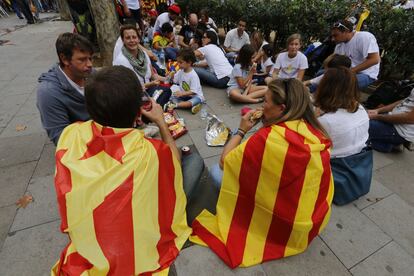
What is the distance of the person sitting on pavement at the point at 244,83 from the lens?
4289mm

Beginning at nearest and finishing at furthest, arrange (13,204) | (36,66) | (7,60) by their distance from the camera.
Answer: (13,204)
(36,66)
(7,60)

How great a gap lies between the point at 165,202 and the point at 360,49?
4099 mm

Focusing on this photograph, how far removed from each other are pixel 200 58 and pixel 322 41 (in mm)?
2774

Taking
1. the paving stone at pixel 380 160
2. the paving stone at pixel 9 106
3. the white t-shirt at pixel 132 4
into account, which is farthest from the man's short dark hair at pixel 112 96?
the white t-shirt at pixel 132 4

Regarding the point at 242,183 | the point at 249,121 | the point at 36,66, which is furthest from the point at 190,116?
the point at 36,66

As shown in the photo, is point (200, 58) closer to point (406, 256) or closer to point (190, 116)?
point (190, 116)

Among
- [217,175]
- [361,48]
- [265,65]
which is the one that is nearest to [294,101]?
[217,175]

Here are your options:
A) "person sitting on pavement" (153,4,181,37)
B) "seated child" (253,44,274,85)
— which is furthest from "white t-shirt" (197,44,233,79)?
"person sitting on pavement" (153,4,181,37)

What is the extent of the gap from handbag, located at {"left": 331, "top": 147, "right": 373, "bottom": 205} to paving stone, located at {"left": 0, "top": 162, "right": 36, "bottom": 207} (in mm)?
3225

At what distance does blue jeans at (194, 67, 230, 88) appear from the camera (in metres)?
5.03

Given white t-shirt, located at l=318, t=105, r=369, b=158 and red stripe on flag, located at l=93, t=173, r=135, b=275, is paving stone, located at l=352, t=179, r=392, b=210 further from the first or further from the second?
red stripe on flag, located at l=93, t=173, r=135, b=275

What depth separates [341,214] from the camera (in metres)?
2.25

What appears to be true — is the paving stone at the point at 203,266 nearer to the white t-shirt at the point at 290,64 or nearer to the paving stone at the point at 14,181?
the paving stone at the point at 14,181

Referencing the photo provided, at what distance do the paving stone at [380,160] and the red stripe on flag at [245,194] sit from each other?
197cm
